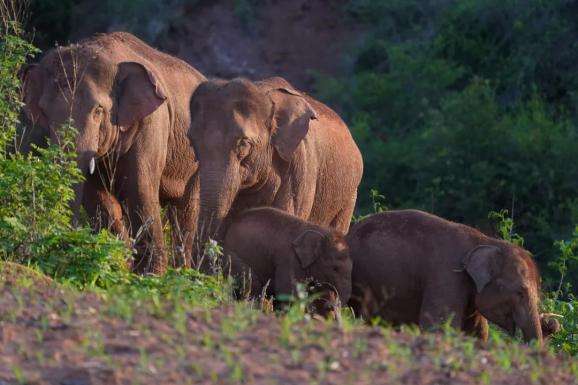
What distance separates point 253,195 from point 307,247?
4.57 feet

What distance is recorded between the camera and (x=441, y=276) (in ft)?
36.1

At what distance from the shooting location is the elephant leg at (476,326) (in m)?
11.2

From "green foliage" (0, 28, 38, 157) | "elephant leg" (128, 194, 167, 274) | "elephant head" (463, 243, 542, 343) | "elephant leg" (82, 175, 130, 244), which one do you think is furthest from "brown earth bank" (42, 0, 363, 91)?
"elephant head" (463, 243, 542, 343)

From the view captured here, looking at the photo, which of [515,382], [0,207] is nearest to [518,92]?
[0,207]

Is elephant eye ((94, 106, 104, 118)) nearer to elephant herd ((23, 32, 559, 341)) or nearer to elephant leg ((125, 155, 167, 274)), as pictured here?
elephant herd ((23, 32, 559, 341))

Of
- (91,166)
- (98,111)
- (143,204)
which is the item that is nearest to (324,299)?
(91,166)

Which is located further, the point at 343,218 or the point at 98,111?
the point at 343,218

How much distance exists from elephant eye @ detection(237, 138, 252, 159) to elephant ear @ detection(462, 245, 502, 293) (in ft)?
6.76

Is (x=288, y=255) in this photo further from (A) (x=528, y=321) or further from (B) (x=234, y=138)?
(A) (x=528, y=321)

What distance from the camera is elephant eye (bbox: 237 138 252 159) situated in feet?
39.2

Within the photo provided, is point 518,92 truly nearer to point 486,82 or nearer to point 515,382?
point 486,82

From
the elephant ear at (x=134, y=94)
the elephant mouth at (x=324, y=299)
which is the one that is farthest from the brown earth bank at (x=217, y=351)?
the elephant ear at (x=134, y=94)

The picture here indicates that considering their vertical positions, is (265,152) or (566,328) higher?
(265,152)

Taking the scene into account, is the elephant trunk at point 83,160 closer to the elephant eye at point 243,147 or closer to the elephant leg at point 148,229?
the elephant leg at point 148,229
